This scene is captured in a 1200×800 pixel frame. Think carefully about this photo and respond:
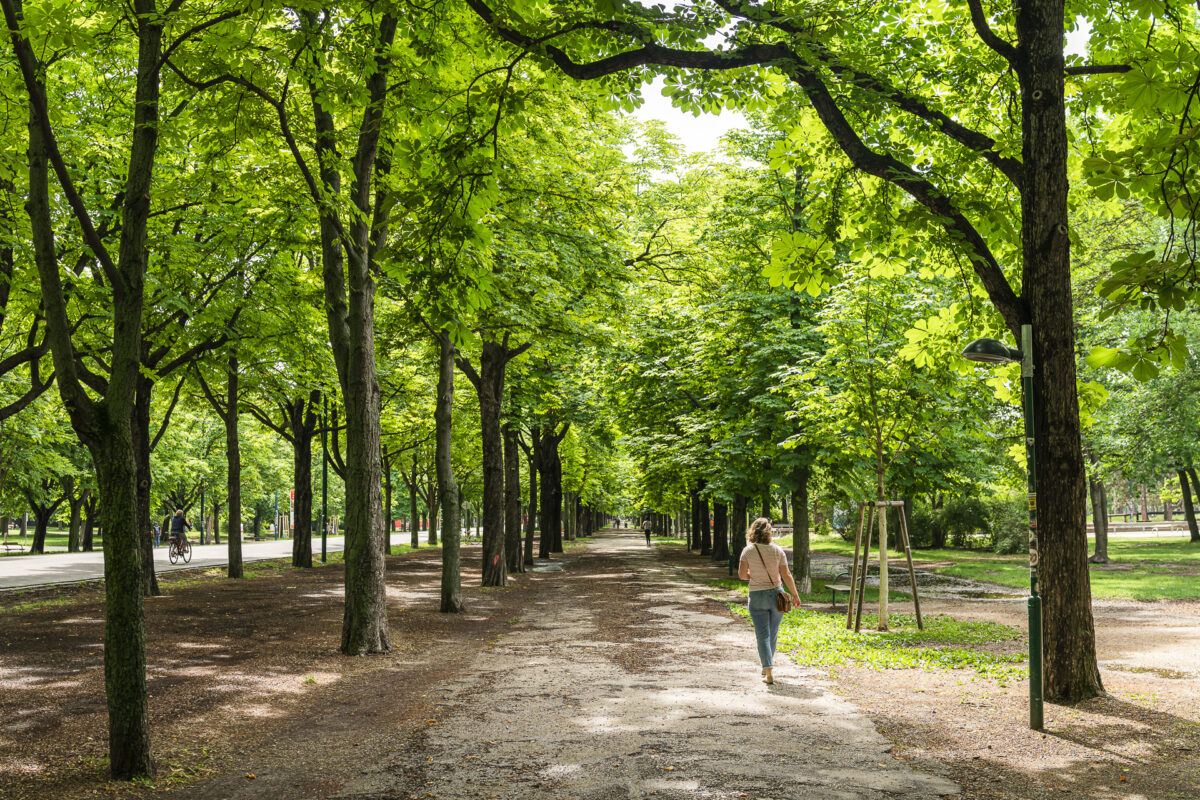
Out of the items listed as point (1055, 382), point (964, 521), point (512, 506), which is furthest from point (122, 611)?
point (964, 521)

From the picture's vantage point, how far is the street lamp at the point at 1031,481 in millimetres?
7078

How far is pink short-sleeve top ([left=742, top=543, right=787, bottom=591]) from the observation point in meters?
9.78

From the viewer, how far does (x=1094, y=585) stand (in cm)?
2120

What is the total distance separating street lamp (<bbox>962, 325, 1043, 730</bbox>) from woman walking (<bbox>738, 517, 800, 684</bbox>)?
8.72 ft

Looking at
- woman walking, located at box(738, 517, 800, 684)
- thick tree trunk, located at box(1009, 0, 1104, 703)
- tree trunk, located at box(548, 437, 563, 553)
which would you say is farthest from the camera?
tree trunk, located at box(548, 437, 563, 553)

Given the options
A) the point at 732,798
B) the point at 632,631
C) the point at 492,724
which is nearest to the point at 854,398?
the point at 632,631

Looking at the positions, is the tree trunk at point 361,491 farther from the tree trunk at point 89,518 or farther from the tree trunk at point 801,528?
the tree trunk at point 89,518

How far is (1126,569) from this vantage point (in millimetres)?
26172

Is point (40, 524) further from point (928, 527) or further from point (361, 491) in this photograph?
point (928, 527)

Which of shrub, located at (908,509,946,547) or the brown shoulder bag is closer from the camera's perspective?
the brown shoulder bag

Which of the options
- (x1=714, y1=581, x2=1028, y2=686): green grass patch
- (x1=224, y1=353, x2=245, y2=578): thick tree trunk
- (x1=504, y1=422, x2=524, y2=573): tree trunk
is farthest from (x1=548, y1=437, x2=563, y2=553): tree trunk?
(x1=714, y1=581, x2=1028, y2=686): green grass patch

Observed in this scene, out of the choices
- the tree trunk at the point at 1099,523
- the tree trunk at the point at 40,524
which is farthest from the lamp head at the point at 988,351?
the tree trunk at the point at 40,524

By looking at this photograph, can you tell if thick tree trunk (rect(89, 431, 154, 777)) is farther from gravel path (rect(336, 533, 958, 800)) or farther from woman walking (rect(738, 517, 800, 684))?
woman walking (rect(738, 517, 800, 684))

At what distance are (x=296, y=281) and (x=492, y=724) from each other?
12909mm
